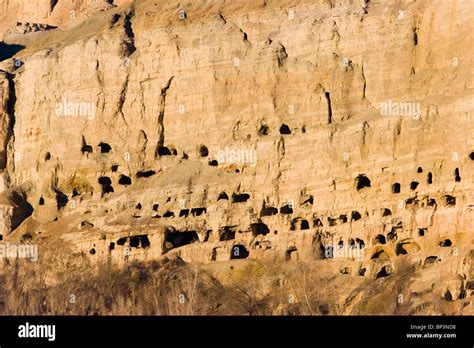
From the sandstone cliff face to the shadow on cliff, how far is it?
641 centimetres

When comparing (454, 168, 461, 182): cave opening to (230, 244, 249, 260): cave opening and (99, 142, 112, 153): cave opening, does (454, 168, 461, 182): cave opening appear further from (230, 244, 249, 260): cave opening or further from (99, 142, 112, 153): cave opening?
(99, 142, 112, 153): cave opening

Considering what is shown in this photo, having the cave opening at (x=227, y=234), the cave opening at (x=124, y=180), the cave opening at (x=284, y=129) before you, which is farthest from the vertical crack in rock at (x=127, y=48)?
the cave opening at (x=227, y=234)

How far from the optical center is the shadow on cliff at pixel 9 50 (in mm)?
95000

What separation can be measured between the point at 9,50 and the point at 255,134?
26.2 meters

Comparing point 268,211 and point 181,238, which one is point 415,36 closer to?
point 268,211

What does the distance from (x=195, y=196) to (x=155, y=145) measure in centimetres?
645

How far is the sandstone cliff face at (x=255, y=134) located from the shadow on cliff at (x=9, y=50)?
641 cm

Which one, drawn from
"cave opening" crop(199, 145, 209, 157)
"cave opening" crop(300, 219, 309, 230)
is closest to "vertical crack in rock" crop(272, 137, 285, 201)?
"cave opening" crop(300, 219, 309, 230)

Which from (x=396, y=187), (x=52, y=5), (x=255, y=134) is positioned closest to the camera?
(x=396, y=187)

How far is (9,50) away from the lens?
9594 centimetres

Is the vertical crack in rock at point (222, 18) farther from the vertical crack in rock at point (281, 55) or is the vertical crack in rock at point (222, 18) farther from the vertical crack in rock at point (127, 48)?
the vertical crack in rock at point (127, 48)

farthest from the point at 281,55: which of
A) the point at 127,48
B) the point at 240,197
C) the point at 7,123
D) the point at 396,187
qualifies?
the point at 7,123

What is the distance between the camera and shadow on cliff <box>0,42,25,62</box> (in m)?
95.0

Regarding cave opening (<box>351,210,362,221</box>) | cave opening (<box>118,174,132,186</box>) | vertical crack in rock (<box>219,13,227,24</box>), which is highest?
vertical crack in rock (<box>219,13,227,24</box>)
